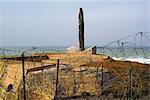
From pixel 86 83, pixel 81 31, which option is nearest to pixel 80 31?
pixel 81 31

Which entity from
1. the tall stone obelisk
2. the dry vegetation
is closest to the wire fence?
the dry vegetation

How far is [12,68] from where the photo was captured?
11.0m

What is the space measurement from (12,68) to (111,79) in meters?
3.21

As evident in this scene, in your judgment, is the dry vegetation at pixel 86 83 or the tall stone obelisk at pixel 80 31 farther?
the tall stone obelisk at pixel 80 31

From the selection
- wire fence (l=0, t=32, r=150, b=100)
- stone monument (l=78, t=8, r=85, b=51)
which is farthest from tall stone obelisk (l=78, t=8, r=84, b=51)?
wire fence (l=0, t=32, r=150, b=100)

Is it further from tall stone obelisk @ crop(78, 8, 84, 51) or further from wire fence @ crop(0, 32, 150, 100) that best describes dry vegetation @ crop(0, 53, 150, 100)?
tall stone obelisk @ crop(78, 8, 84, 51)

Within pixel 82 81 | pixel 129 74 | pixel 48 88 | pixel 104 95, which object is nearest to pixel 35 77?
pixel 48 88

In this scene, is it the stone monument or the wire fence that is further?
the stone monument

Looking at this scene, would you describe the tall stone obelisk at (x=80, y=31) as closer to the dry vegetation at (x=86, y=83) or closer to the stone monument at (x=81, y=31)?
the stone monument at (x=81, y=31)

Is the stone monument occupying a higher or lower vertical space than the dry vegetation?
higher

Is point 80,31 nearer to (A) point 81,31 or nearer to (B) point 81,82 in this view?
(A) point 81,31

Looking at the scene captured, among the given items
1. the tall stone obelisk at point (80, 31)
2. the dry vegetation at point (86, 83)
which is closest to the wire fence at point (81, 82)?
the dry vegetation at point (86, 83)

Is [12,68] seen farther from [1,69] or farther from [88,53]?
[88,53]

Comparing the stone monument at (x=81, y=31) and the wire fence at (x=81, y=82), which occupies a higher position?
the stone monument at (x=81, y=31)
